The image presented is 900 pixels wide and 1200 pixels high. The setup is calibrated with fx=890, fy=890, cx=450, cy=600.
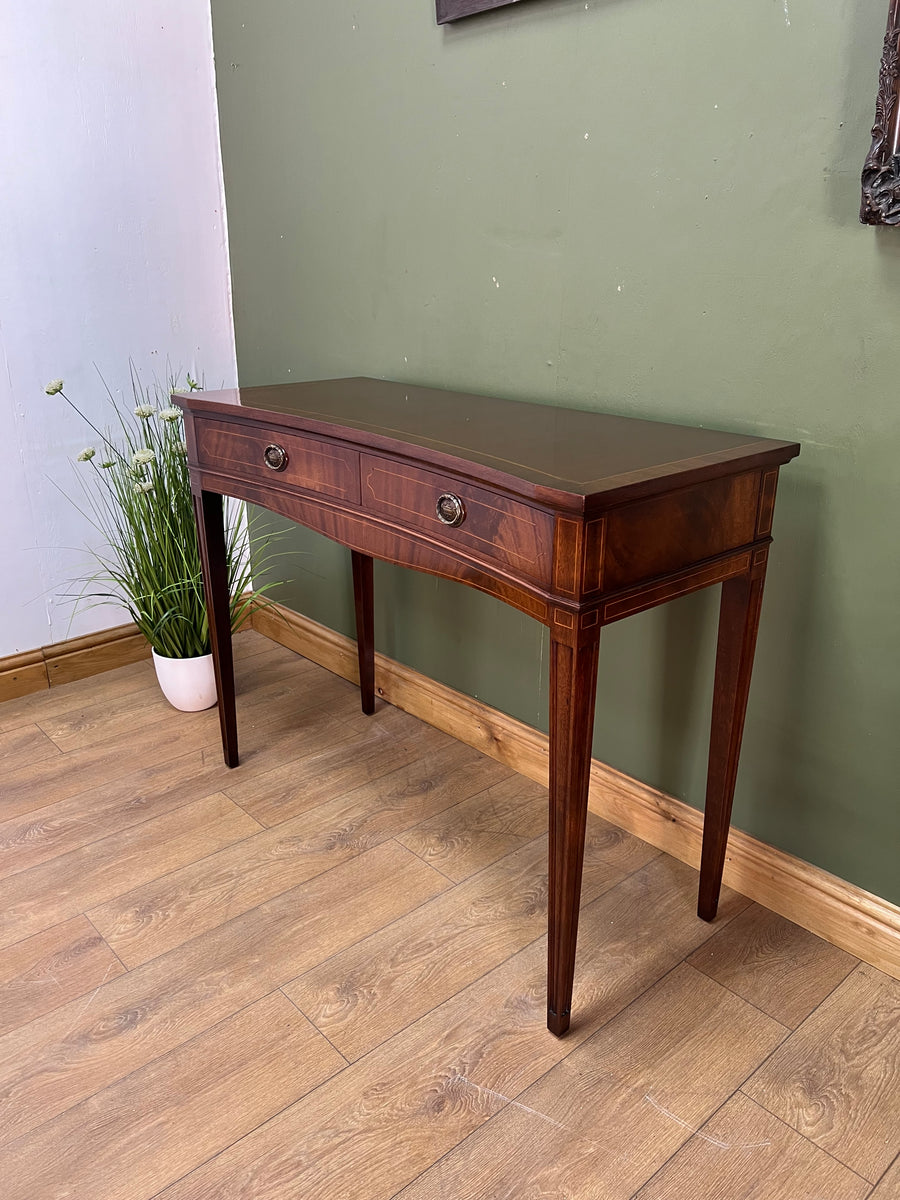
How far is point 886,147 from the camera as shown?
112cm

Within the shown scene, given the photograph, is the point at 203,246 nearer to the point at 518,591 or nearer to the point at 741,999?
the point at 518,591

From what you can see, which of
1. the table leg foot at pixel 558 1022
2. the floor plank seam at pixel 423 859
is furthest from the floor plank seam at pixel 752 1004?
the floor plank seam at pixel 423 859

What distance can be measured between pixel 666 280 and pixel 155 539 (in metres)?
1.27

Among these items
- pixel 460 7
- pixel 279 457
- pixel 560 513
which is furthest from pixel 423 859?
pixel 460 7

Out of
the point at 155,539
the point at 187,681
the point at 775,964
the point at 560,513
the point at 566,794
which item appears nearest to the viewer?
the point at 560,513

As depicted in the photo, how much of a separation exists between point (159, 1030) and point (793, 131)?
1566 millimetres

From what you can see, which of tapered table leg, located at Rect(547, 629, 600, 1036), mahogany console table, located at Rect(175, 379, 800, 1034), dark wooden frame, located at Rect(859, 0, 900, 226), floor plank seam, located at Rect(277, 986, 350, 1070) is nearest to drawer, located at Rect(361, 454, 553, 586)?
mahogany console table, located at Rect(175, 379, 800, 1034)

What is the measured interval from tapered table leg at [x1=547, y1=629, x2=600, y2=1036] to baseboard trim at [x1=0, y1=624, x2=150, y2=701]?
5.35 ft

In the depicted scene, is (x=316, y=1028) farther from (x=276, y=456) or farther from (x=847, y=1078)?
(x=276, y=456)

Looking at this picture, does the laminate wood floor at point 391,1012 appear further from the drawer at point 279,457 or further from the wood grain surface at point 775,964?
the drawer at point 279,457

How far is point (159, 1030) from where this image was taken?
4.26 ft

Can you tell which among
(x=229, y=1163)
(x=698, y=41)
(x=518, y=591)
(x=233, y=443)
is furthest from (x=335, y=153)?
(x=229, y=1163)

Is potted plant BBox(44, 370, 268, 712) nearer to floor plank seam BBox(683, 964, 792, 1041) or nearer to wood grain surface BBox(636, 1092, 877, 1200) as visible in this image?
floor plank seam BBox(683, 964, 792, 1041)

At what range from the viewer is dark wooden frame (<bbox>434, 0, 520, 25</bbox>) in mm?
1546
